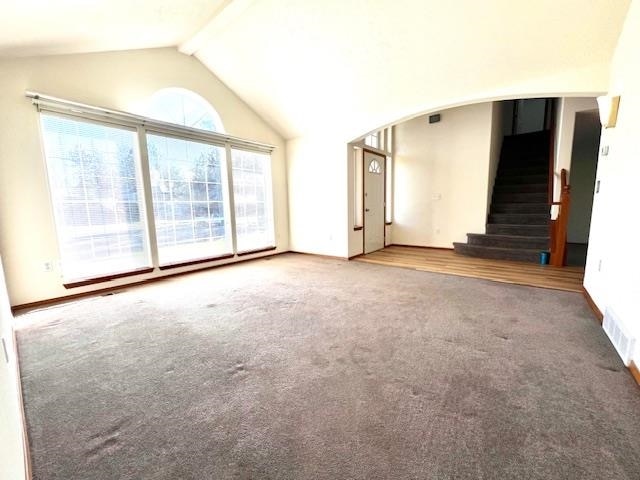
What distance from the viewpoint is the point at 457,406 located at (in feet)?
4.71

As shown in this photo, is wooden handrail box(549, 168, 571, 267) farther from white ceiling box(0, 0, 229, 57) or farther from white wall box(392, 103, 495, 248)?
white ceiling box(0, 0, 229, 57)

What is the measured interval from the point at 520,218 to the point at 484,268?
1928mm

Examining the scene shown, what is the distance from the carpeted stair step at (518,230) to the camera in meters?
5.02

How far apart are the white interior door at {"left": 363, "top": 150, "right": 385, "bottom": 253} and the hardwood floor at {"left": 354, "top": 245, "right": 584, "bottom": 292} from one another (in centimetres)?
36

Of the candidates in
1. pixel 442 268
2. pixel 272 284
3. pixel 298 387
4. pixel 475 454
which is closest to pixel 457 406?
pixel 475 454

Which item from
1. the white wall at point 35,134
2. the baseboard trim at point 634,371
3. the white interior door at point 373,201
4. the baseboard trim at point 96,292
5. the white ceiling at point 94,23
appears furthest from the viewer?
the white interior door at point 373,201

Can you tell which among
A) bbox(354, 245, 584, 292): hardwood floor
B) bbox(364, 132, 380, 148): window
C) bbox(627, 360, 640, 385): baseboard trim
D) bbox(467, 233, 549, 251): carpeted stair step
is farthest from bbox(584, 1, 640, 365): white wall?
bbox(364, 132, 380, 148): window

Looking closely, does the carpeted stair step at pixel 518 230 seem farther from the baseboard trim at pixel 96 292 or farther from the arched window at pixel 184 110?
the arched window at pixel 184 110

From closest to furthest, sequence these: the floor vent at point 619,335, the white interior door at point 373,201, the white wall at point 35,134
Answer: the floor vent at point 619,335
the white wall at point 35,134
the white interior door at point 373,201

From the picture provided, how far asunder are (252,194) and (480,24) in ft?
13.4

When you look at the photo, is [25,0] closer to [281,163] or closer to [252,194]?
[252,194]

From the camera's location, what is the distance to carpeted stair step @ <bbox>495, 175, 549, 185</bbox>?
5.88 meters

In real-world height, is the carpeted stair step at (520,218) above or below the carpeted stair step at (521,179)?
below

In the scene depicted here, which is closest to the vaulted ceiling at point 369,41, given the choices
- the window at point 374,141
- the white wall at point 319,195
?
the white wall at point 319,195
